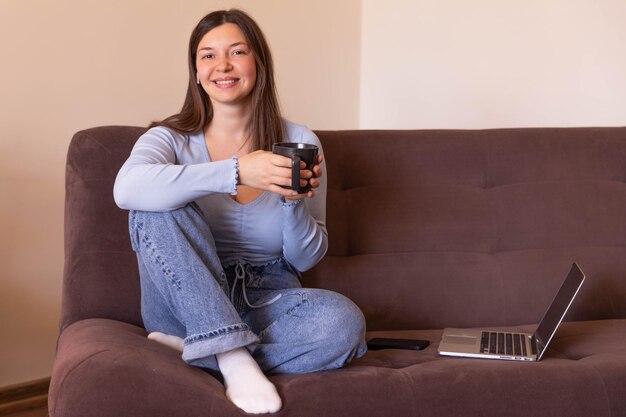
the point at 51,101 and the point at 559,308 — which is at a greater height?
the point at 51,101

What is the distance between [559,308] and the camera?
82.4 inches

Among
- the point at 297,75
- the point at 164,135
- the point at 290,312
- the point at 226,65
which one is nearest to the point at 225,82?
the point at 226,65

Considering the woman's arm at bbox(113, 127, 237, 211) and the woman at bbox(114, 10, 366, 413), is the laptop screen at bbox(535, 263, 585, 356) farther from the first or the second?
the woman's arm at bbox(113, 127, 237, 211)

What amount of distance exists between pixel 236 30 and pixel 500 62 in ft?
4.82

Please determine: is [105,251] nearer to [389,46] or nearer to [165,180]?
[165,180]

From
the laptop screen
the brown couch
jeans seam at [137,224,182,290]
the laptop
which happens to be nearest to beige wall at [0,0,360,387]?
the brown couch

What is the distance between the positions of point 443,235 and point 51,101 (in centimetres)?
120

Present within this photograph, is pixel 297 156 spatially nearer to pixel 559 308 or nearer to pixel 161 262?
pixel 161 262

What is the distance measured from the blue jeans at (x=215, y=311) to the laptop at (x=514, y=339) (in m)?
0.26

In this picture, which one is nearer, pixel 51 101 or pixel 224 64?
pixel 224 64

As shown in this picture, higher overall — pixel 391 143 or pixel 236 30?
pixel 236 30

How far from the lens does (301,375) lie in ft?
5.91

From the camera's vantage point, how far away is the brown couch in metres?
2.17

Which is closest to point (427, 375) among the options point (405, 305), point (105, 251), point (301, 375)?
point (301, 375)
